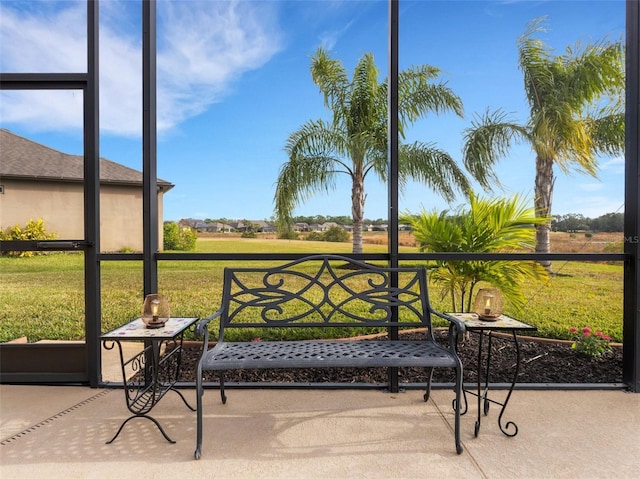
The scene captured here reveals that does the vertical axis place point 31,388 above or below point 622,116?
below

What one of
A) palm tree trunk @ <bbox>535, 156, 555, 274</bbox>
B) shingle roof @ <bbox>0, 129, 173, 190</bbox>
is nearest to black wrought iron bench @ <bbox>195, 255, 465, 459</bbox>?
shingle roof @ <bbox>0, 129, 173, 190</bbox>

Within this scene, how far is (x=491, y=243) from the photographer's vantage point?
113 inches

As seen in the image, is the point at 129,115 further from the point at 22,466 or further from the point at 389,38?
the point at 22,466

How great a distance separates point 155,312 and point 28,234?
143cm

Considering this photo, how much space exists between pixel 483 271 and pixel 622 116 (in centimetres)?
252

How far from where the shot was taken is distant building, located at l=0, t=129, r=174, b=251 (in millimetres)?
2463

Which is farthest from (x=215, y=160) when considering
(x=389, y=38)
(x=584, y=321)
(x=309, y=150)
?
(x=584, y=321)

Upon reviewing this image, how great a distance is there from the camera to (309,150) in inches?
146

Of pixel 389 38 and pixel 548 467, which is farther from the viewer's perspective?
pixel 389 38

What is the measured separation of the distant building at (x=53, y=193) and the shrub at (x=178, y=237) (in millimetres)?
740

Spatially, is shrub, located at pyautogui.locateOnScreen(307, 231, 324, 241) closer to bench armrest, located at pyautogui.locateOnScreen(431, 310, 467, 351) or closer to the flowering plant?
bench armrest, located at pyautogui.locateOnScreen(431, 310, 467, 351)

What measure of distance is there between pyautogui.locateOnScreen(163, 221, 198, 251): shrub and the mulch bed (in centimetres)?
105

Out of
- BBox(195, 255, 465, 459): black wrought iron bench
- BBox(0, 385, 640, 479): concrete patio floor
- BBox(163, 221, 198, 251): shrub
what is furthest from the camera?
BBox(163, 221, 198, 251): shrub

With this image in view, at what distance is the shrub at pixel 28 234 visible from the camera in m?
2.45
